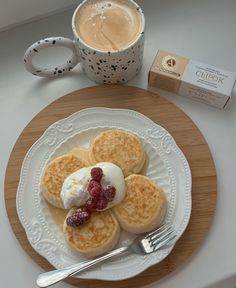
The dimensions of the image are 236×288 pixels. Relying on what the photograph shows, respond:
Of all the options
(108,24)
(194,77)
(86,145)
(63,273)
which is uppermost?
(108,24)

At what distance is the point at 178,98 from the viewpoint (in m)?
1.03

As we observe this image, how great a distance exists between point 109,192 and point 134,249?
0.41ft

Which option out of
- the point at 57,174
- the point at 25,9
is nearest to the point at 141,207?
the point at 57,174

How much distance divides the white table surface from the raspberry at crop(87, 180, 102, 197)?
7.7 inches

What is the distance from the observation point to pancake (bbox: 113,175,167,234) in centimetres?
85

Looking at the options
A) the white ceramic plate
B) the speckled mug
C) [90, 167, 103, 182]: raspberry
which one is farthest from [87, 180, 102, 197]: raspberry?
the speckled mug

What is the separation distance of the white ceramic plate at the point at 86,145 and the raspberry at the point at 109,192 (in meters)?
0.09

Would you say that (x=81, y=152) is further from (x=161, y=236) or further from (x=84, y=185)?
(x=161, y=236)

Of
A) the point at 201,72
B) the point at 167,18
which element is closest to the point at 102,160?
the point at 201,72

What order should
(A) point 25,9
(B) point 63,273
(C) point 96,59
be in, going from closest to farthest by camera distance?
1. (B) point 63,273
2. (C) point 96,59
3. (A) point 25,9

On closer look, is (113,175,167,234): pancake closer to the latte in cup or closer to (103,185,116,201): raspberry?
(103,185,116,201): raspberry

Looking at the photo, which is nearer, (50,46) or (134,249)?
(134,249)

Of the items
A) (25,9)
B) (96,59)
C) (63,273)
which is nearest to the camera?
(63,273)

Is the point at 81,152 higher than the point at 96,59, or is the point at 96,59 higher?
the point at 96,59
